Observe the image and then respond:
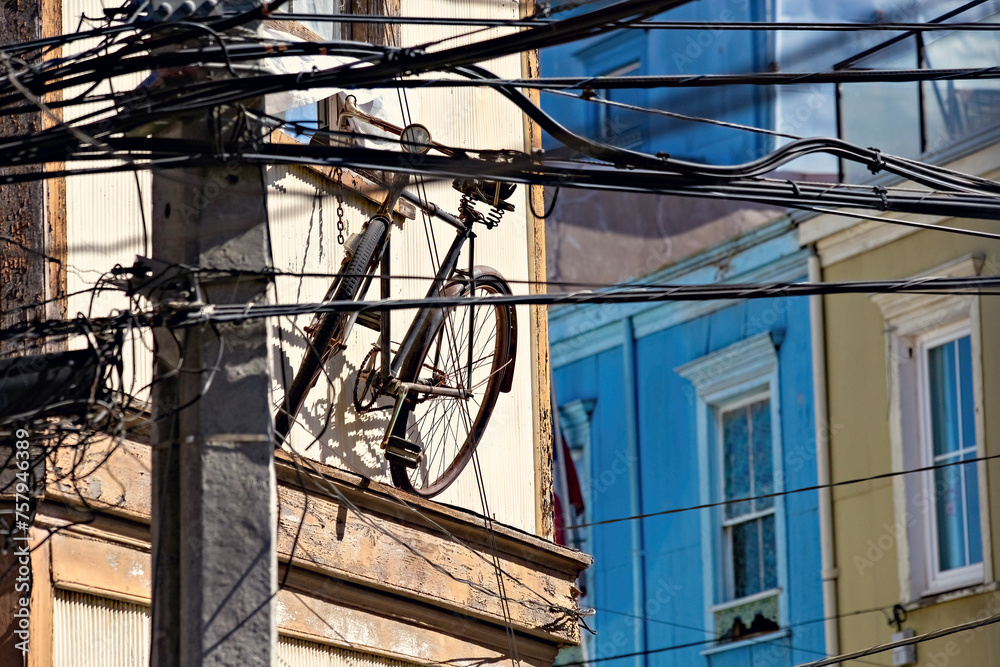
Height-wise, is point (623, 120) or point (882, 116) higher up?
point (623, 120)

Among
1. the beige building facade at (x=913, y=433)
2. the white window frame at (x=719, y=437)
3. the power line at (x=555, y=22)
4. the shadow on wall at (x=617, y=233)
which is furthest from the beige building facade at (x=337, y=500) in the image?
the shadow on wall at (x=617, y=233)

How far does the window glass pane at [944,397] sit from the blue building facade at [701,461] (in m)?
1.62

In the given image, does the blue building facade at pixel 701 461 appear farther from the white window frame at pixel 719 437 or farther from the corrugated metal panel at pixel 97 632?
the corrugated metal panel at pixel 97 632

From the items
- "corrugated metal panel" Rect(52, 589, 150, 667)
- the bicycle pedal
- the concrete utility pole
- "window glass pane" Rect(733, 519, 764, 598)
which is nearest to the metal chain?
the bicycle pedal

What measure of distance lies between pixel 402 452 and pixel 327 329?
2.84 feet

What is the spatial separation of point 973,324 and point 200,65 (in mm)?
10575

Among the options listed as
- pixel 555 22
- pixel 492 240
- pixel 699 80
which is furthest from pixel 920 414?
pixel 555 22

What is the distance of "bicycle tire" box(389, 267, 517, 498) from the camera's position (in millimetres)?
8859

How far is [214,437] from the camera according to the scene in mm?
5516

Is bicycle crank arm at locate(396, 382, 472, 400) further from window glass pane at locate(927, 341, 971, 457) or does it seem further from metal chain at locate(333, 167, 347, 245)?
window glass pane at locate(927, 341, 971, 457)

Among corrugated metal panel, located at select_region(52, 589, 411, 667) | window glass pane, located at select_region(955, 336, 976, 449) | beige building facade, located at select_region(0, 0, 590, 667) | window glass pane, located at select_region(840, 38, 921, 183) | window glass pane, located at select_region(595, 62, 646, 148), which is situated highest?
window glass pane, located at select_region(595, 62, 646, 148)

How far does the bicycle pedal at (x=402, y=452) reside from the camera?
26.8 feet

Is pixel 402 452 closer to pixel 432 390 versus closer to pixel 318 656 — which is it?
pixel 432 390

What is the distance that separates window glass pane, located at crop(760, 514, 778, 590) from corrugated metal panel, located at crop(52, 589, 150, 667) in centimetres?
1088
